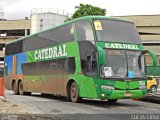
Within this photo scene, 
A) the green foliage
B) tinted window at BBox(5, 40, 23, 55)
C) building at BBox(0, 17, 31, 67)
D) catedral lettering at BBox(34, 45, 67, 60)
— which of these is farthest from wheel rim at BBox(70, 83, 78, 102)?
building at BBox(0, 17, 31, 67)

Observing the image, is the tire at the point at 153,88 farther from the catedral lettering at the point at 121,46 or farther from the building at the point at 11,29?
the building at the point at 11,29

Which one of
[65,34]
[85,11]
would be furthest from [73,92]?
[85,11]

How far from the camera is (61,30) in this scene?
22.3 m

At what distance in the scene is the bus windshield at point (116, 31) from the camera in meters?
18.9

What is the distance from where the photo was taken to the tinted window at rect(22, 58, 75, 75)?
21000 millimetres

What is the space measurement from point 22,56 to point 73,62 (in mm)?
9370

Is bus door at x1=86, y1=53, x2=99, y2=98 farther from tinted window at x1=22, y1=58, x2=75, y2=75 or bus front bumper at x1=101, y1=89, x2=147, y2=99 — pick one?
tinted window at x1=22, y1=58, x2=75, y2=75

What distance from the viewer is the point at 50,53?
23531mm

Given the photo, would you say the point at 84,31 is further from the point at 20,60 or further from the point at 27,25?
the point at 27,25

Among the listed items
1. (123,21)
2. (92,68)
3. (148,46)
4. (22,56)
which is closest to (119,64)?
(92,68)

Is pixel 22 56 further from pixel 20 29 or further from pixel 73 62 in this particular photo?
pixel 20 29

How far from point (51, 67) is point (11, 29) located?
67.0 m

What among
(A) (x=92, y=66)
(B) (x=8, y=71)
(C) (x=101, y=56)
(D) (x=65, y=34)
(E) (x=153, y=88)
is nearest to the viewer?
(C) (x=101, y=56)

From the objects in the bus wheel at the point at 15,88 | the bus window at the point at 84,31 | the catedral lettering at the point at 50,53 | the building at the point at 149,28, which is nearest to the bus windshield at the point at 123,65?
Answer: the bus window at the point at 84,31
